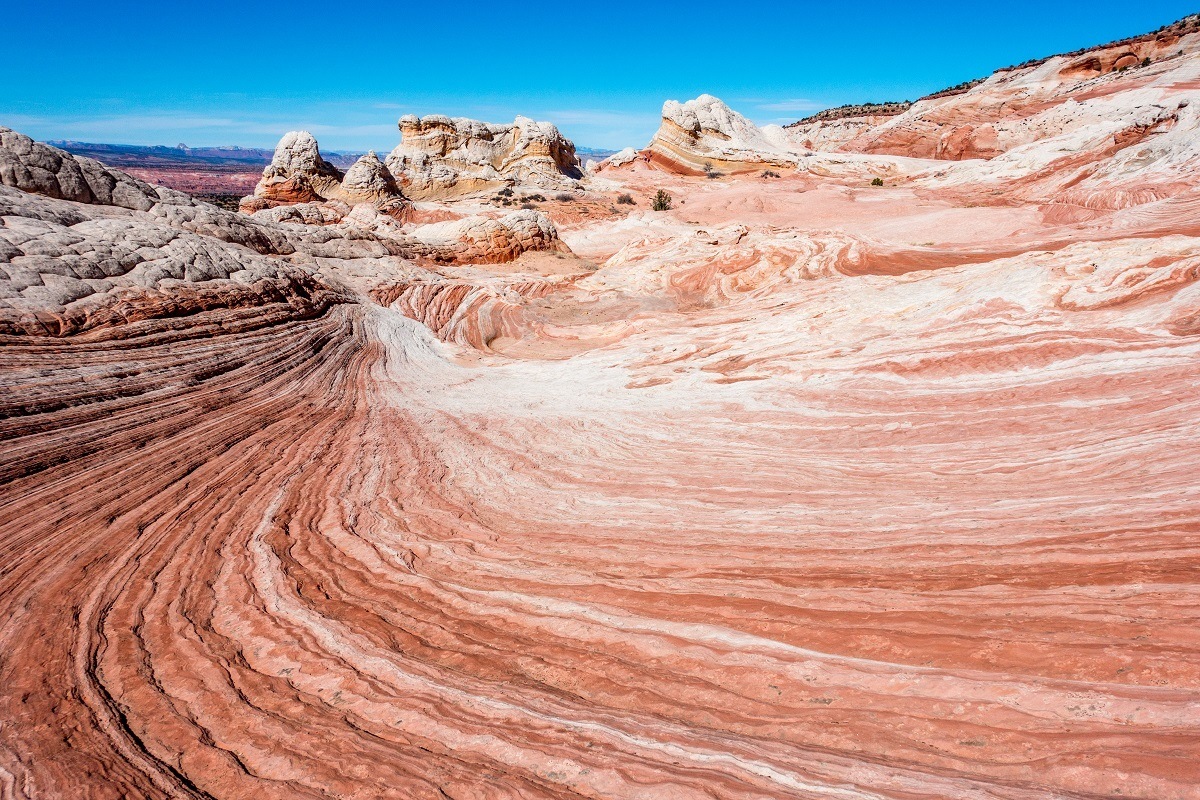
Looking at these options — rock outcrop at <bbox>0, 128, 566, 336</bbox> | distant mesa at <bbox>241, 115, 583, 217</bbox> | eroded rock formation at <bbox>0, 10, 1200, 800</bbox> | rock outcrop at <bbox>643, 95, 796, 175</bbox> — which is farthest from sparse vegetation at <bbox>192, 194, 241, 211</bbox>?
rock outcrop at <bbox>643, 95, 796, 175</bbox>

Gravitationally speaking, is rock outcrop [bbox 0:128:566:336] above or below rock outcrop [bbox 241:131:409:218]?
below

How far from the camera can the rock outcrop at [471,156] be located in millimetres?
39562

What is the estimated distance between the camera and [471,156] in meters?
41.0

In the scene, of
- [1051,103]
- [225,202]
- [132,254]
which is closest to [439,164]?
[225,202]

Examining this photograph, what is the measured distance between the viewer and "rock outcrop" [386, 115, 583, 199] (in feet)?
130

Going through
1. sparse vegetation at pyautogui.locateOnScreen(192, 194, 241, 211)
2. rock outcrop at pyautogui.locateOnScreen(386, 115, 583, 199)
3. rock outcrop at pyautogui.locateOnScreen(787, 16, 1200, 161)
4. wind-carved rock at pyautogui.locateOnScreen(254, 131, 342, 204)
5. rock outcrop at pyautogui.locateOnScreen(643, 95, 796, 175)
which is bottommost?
sparse vegetation at pyautogui.locateOnScreen(192, 194, 241, 211)

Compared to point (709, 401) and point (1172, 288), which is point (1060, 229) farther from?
point (709, 401)

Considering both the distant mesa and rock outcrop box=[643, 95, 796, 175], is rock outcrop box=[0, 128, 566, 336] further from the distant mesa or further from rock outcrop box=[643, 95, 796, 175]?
rock outcrop box=[643, 95, 796, 175]

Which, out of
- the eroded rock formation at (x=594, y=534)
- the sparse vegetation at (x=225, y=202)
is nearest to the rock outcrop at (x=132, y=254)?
the eroded rock formation at (x=594, y=534)

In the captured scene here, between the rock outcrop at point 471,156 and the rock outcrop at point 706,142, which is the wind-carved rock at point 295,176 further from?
the rock outcrop at point 706,142

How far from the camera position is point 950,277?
11555 millimetres

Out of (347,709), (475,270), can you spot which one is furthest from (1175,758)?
(475,270)

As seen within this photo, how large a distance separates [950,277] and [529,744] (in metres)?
11.8

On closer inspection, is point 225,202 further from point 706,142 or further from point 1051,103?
point 1051,103
